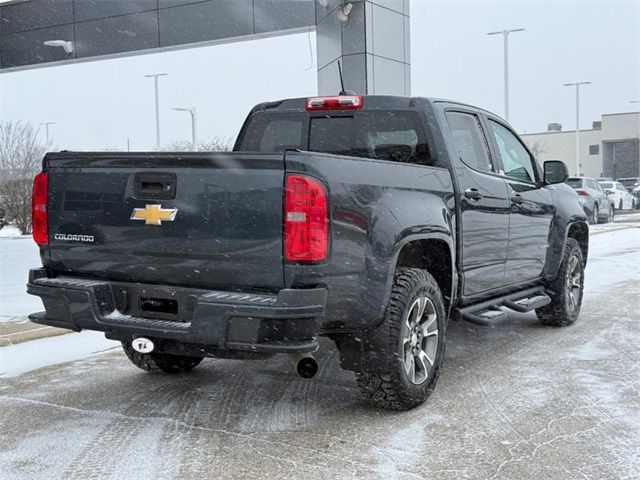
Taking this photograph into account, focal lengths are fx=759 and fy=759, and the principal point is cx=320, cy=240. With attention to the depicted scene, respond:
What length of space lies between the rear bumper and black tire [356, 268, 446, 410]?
0.62 metres

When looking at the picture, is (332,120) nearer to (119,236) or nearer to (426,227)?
(426,227)

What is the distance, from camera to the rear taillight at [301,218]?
370 cm

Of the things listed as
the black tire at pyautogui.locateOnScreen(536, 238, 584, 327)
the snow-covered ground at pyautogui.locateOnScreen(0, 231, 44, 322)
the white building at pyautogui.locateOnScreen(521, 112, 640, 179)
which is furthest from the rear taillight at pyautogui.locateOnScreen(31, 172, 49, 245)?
the white building at pyautogui.locateOnScreen(521, 112, 640, 179)

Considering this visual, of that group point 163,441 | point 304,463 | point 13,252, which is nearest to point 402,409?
point 304,463

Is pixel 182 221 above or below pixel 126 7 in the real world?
below

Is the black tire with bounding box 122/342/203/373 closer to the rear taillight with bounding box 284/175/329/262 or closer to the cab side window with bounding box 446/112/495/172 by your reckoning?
the rear taillight with bounding box 284/175/329/262

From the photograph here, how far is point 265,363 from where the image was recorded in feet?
19.1

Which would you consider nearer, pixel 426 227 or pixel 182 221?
pixel 182 221

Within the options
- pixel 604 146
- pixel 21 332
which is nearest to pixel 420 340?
pixel 21 332

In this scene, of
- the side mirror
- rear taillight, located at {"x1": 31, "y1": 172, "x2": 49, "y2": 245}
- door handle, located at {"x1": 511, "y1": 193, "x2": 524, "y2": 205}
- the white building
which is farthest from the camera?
the white building

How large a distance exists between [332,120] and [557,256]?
2.57 metres

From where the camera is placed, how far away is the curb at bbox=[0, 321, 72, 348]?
21.3 ft

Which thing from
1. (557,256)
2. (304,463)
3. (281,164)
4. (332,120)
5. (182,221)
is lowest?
(304,463)

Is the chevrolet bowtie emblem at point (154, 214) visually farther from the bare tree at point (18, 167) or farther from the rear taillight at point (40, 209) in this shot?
the bare tree at point (18, 167)
